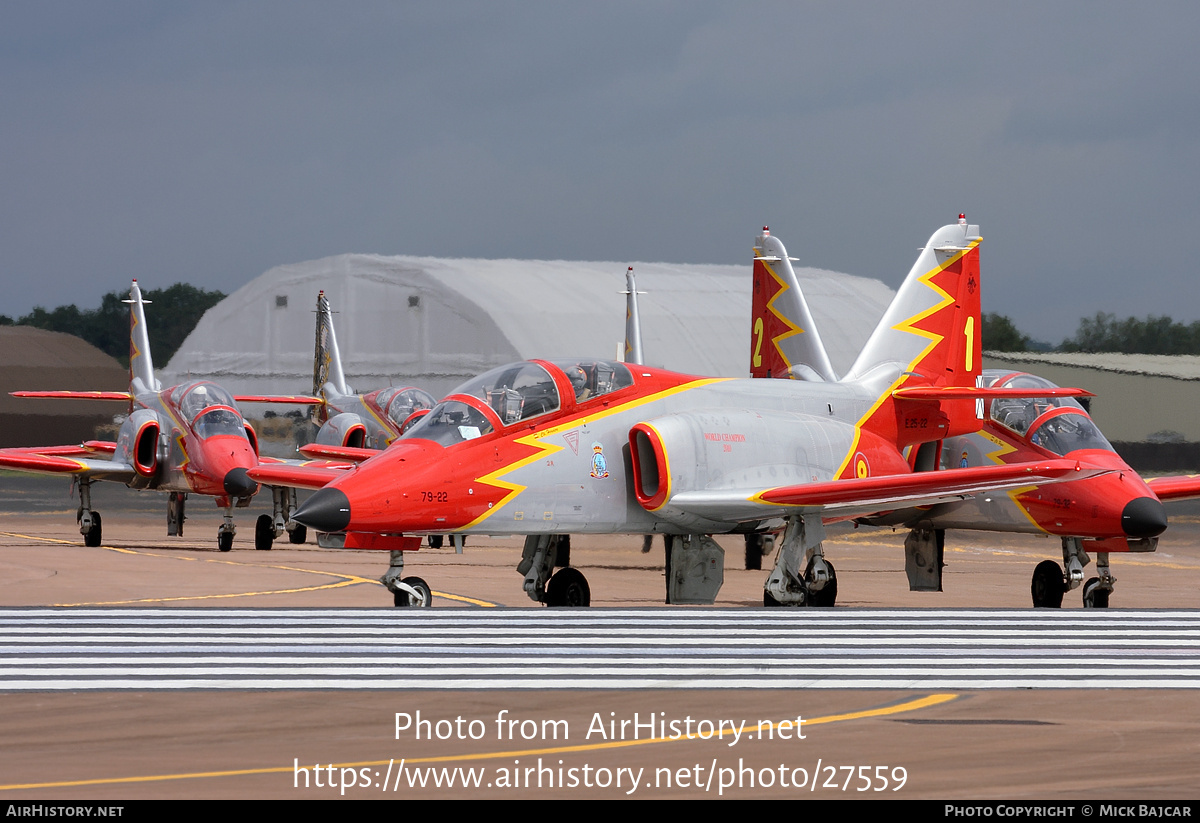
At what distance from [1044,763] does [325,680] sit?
13.8 ft

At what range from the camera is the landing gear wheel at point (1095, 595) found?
56.7 feet

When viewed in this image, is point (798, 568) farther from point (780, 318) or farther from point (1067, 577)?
point (780, 318)

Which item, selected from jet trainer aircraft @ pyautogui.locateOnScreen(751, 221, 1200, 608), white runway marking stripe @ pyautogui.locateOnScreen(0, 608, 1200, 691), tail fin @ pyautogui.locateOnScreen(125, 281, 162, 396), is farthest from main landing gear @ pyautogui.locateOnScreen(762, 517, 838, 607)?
tail fin @ pyautogui.locateOnScreen(125, 281, 162, 396)

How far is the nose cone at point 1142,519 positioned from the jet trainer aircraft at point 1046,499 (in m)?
0.01

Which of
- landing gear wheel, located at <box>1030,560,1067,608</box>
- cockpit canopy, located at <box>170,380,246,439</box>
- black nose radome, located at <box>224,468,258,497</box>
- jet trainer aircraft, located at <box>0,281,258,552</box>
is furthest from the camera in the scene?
cockpit canopy, located at <box>170,380,246,439</box>

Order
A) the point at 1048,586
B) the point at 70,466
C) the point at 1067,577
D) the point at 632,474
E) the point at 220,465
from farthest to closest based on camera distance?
1. the point at 70,466
2. the point at 220,465
3. the point at 1048,586
4. the point at 1067,577
5. the point at 632,474

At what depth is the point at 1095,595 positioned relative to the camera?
1731cm

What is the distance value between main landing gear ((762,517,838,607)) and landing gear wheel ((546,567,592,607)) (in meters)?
1.84

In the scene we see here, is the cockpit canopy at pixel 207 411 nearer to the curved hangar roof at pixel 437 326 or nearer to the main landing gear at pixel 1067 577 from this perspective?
the main landing gear at pixel 1067 577

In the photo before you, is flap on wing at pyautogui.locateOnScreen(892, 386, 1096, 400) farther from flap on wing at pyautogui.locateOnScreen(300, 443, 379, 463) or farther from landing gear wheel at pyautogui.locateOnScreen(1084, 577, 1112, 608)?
flap on wing at pyautogui.locateOnScreen(300, 443, 379, 463)

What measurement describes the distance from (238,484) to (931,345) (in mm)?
13336

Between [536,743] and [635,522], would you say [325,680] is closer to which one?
[536,743]

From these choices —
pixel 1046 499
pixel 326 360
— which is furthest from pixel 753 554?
pixel 326 360

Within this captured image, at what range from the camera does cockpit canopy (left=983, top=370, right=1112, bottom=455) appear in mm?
18219
